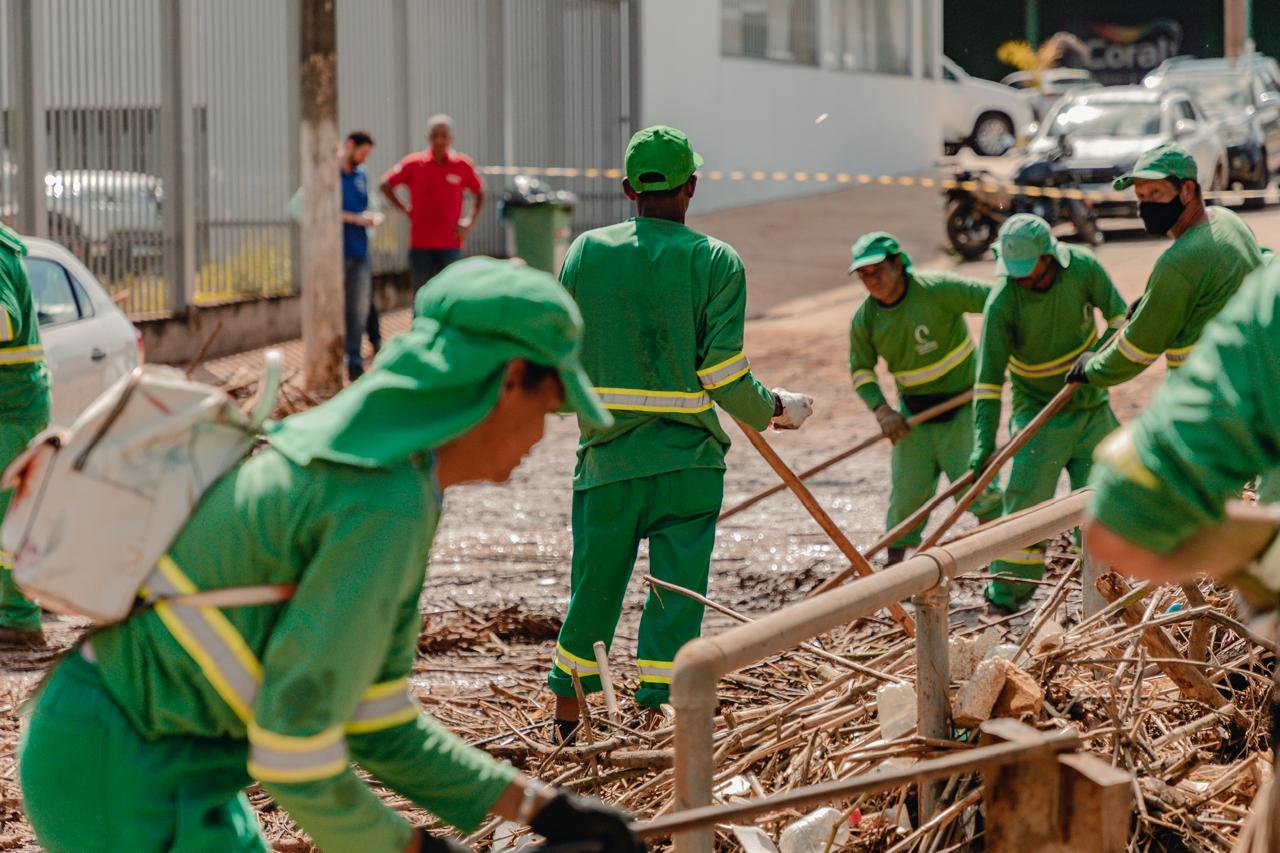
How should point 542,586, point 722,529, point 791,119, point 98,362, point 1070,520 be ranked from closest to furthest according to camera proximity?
point 1070,520 < point 542,586 < point 98,362 < point 722,529 < point 791,119

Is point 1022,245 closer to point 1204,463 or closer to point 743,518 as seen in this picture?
point 743,518

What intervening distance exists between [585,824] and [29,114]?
12.7 metres

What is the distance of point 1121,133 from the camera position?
20.9 m

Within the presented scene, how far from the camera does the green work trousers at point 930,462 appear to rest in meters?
8.19

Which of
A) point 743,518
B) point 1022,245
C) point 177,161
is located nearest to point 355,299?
point 177,161

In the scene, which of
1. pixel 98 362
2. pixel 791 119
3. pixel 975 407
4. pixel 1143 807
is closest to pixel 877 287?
pixel 975 407

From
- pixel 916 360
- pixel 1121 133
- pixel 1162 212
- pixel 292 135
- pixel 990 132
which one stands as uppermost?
pixel 990 132

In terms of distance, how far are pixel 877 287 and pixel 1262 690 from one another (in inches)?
161

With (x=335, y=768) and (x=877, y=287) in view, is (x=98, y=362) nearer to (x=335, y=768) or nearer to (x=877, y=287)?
(x=877, y=287)

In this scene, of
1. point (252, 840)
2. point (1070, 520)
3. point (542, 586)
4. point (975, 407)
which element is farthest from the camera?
point (542, 586)

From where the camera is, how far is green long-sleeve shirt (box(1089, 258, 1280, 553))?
88.5 inches

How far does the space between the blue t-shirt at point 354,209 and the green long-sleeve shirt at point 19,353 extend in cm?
713

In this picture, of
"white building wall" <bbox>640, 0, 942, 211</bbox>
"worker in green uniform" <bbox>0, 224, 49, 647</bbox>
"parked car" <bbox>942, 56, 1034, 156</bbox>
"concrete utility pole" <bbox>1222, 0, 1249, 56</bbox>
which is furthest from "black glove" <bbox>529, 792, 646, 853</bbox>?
"parked car" <bbox>942, 56, 1034, 156</bbox>

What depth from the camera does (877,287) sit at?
800 cm
